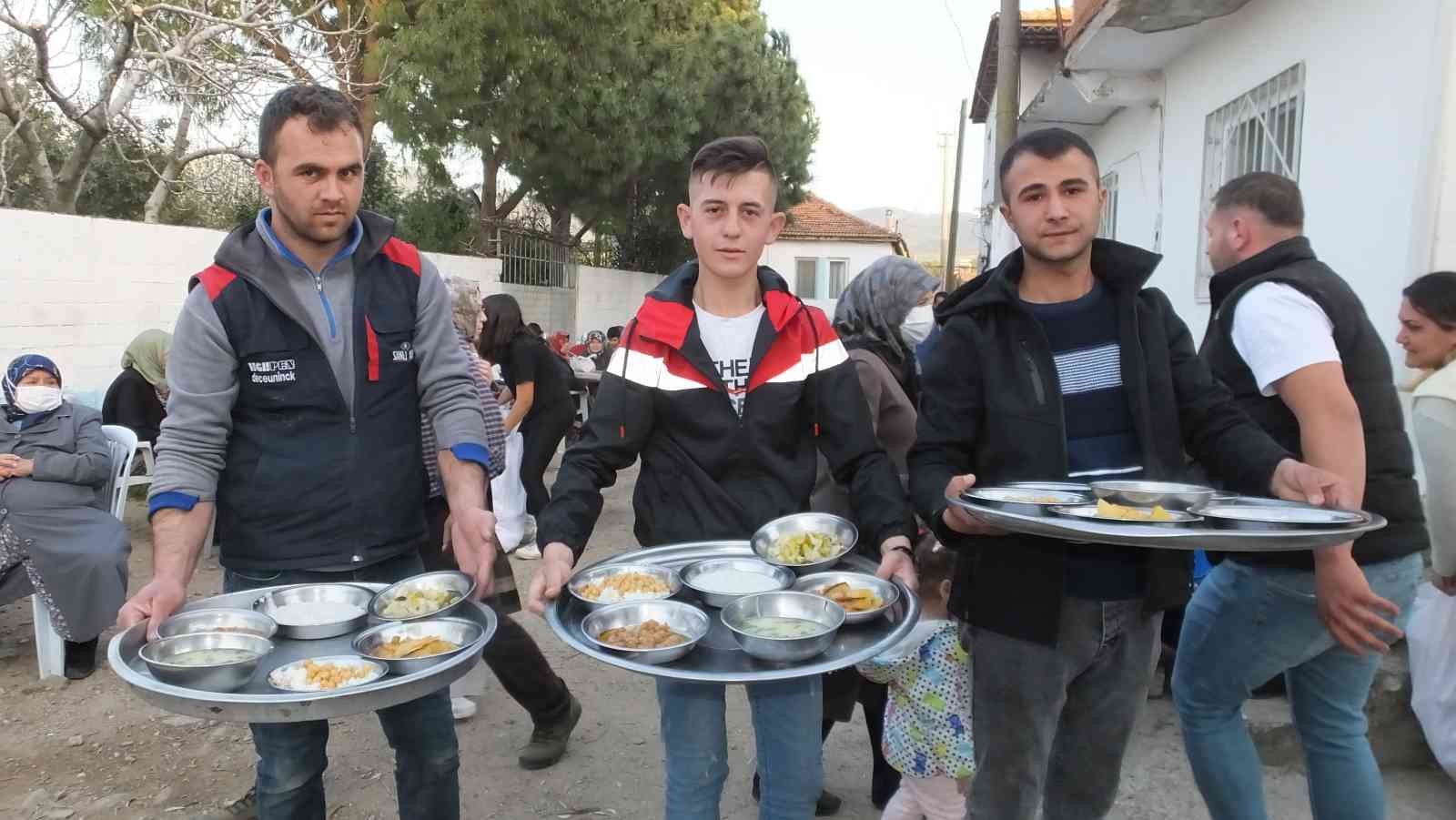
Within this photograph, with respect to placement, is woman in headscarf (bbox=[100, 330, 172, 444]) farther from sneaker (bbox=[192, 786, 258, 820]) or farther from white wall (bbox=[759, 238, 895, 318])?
white wall (bbox=[759, 238, 895, 318])

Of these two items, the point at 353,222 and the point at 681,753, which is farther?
the point at 353,222

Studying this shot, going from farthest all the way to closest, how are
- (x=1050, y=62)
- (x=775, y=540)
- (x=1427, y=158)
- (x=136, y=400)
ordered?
(x=1050, y=62)
(x=136, y=400)
(x=1427, y=158)
(x=775, y=540)

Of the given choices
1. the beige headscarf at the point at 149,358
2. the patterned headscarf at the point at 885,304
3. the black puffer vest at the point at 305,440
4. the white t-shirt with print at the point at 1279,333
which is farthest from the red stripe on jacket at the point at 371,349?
the beige headscarf at the point at 149,358

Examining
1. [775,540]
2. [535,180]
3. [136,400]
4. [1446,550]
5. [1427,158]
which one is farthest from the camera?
[535,180]

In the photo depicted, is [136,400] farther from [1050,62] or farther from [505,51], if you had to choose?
[1050,62]

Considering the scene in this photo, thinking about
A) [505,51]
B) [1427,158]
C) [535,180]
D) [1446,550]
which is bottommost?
[1446,550]

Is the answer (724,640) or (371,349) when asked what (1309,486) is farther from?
(371,349)

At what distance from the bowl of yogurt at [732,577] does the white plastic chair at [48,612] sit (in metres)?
3.95

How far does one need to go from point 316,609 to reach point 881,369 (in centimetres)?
204

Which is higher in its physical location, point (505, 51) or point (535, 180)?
point (505, 51)

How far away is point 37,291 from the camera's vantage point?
7.57 m

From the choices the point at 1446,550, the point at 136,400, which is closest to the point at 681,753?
the point at 1446,550

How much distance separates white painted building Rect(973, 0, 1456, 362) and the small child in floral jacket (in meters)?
3.45

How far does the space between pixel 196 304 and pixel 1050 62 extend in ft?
44.3
